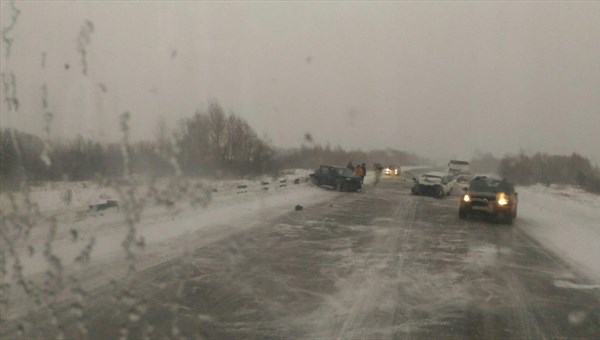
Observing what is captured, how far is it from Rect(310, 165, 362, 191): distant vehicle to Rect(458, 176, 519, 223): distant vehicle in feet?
48.3

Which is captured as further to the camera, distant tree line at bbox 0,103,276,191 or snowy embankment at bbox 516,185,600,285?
distant tree line at bbox 0,103,276,191

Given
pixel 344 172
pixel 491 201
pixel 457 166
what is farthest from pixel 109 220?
pixel 457 166

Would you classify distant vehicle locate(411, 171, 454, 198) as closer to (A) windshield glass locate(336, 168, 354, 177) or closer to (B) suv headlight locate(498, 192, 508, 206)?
(A) windshield glass locate(336, 168, 354, 177)

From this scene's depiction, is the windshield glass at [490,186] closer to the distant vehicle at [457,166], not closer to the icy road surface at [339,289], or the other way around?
the icy road surface at [339,289]

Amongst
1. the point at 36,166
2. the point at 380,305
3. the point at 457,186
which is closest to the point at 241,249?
the point at 380,305

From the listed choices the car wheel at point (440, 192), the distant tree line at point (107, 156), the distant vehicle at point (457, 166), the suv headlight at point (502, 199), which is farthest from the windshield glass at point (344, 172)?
the distant vehicle at point (457, 166)

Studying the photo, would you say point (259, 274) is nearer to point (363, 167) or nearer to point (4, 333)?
point (4, 333)

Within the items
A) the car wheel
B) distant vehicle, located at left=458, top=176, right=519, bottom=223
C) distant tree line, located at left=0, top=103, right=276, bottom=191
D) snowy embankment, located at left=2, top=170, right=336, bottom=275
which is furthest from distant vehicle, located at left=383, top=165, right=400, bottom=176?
distant vehicle, located at left=458, top=176, right=519, bottom=223

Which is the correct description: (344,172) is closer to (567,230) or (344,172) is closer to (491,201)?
(491,201)

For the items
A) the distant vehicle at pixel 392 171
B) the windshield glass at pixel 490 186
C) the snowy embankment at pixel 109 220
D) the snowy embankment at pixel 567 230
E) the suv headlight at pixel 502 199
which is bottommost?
the distant vehicle at pixel 392 171

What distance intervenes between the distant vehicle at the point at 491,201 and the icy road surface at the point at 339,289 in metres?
4.56

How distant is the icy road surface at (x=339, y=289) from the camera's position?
621cm

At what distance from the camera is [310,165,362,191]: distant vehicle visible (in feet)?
119

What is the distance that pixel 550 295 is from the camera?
27.5 feet
